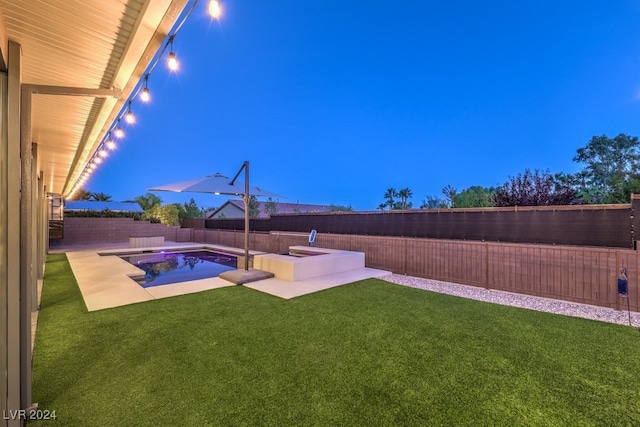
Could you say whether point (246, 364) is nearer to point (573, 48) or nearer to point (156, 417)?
point (156, 417)

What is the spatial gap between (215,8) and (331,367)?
325cm

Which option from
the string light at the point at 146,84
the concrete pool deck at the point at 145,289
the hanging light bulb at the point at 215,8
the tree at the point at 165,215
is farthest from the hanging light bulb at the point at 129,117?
the tree at the point at 165,215

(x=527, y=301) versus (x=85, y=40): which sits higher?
(x=85, y=40)

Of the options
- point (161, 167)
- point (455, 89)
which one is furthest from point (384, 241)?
point (161, 167)

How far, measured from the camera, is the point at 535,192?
7.34 meters

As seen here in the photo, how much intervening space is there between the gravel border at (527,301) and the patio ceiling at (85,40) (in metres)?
5.68

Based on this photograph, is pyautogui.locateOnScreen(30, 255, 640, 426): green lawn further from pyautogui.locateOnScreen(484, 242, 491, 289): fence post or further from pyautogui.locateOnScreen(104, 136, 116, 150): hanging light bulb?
pyautogui.locateOnScreen(104, 136, 116, 150): hanging light bulb

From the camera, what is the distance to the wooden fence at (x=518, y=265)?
4.42m

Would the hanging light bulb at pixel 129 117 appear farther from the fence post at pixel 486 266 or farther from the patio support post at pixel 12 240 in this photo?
the fence post at pixel 486 266

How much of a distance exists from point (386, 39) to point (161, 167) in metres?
80.8

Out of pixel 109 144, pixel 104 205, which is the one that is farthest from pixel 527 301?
pixel 104 205

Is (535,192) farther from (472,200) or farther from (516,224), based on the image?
(472,200)

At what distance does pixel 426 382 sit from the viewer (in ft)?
7.74

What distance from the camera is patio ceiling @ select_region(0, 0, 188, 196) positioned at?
196 centimetres
